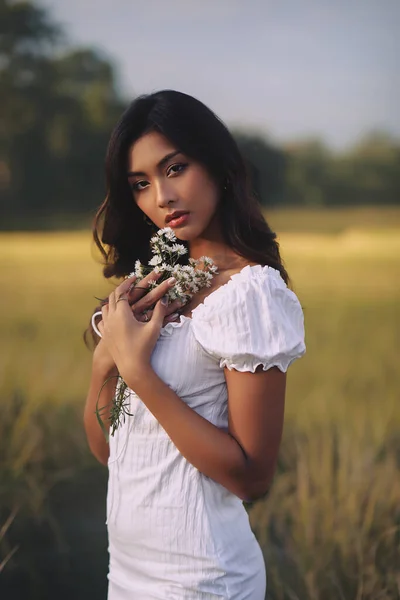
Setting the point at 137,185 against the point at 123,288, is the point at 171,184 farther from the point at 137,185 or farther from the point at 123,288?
the point at 123,288

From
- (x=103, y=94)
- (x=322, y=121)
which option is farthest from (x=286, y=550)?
(x=103, y=94)

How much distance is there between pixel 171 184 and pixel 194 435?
495 millimetres

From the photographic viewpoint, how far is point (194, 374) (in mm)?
1350

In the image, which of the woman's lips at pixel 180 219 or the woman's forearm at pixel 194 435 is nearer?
the woman's forearm at pixel 194 435

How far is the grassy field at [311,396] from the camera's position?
105 inches

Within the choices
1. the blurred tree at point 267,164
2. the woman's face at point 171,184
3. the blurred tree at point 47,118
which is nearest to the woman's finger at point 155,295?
the woman's face at point 171,184

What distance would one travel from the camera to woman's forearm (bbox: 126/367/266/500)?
128cm

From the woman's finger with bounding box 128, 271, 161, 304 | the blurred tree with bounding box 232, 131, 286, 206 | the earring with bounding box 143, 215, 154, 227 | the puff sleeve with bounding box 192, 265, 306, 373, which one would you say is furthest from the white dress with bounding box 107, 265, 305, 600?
the blurred tree with bounding box 232, 131, 286, 206

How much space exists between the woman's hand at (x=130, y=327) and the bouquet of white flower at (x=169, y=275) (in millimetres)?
20

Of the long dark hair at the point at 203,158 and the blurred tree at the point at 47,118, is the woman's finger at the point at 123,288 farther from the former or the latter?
the blurred tree at the point at 47,118

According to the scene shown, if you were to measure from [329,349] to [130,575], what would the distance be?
2.30m

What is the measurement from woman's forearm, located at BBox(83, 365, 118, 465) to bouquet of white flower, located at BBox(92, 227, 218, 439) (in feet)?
0.10

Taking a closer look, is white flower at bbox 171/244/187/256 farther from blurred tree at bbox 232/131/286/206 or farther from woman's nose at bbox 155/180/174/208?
blurred tree at bbox 232/131/286/206

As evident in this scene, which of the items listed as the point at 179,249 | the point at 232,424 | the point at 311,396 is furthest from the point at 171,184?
the point at 311,396
